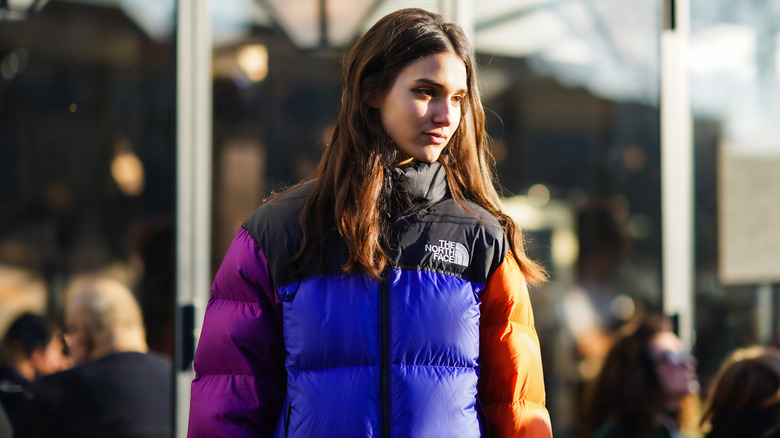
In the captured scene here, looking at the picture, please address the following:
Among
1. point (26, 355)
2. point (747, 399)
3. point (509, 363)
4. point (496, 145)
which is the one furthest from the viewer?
A: point (496, 145)

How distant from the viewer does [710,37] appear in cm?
395

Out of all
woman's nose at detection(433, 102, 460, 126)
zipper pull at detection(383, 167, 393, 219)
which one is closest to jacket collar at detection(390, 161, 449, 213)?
zipper pull at detection(383, 167, 393, 219)

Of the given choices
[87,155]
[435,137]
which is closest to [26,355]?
[87,155]

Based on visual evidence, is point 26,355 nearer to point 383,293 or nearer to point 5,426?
point 5,426

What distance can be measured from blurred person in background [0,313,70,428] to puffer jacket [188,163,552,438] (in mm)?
1556

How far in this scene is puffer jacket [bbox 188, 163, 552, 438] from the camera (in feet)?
4.61

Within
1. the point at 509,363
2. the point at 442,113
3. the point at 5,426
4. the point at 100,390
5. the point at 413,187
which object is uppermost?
the point at 442,113

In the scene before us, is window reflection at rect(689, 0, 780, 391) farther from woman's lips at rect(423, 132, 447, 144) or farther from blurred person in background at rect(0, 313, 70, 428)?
blurred person in background at rect(0, 313, 70, 428)

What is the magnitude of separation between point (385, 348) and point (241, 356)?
→ 0.29 m

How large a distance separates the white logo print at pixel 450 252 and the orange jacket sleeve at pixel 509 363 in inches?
3.7

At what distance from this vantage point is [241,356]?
4.79ft

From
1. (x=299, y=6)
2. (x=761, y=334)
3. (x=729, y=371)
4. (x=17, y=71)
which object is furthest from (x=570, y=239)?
(x=17, y=71)

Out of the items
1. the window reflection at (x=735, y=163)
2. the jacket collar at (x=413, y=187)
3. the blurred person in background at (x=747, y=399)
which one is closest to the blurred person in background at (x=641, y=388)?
the blurred person in background at (x=747, y=399)

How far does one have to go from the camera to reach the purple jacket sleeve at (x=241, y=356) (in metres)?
1.45
